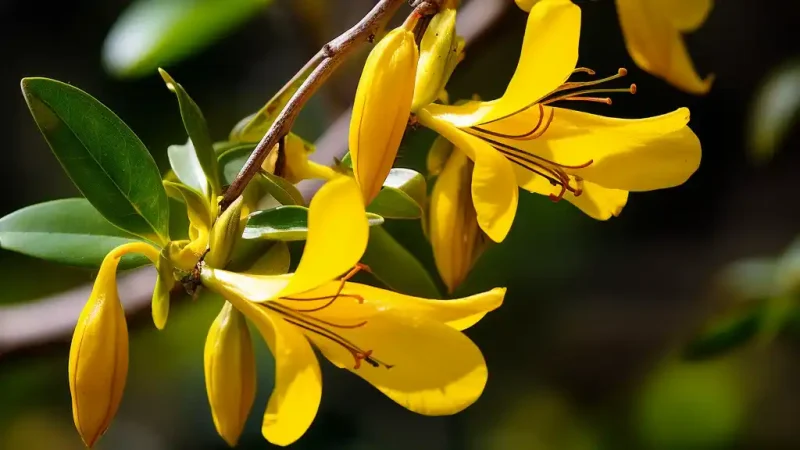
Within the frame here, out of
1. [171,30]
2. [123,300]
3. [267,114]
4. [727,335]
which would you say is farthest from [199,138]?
[727,335]

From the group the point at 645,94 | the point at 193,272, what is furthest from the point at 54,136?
the point at 645,94

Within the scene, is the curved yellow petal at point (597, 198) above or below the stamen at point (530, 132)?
below

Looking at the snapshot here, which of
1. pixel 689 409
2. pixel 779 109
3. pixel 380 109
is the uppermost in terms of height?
pixel 380 109

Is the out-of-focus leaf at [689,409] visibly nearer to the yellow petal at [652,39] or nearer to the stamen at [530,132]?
the yellow petal at [652,39]

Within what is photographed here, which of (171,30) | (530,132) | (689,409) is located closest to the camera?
(530,132)

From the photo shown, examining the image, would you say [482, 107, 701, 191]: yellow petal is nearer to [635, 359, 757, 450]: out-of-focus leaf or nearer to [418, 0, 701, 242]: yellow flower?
[418, 0, 701, 242]: yellow flower

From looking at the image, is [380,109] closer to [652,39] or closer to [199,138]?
[199,138]

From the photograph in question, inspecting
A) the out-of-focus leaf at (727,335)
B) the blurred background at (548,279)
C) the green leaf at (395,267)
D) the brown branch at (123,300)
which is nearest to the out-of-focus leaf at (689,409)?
the blurred background at (548,279)
